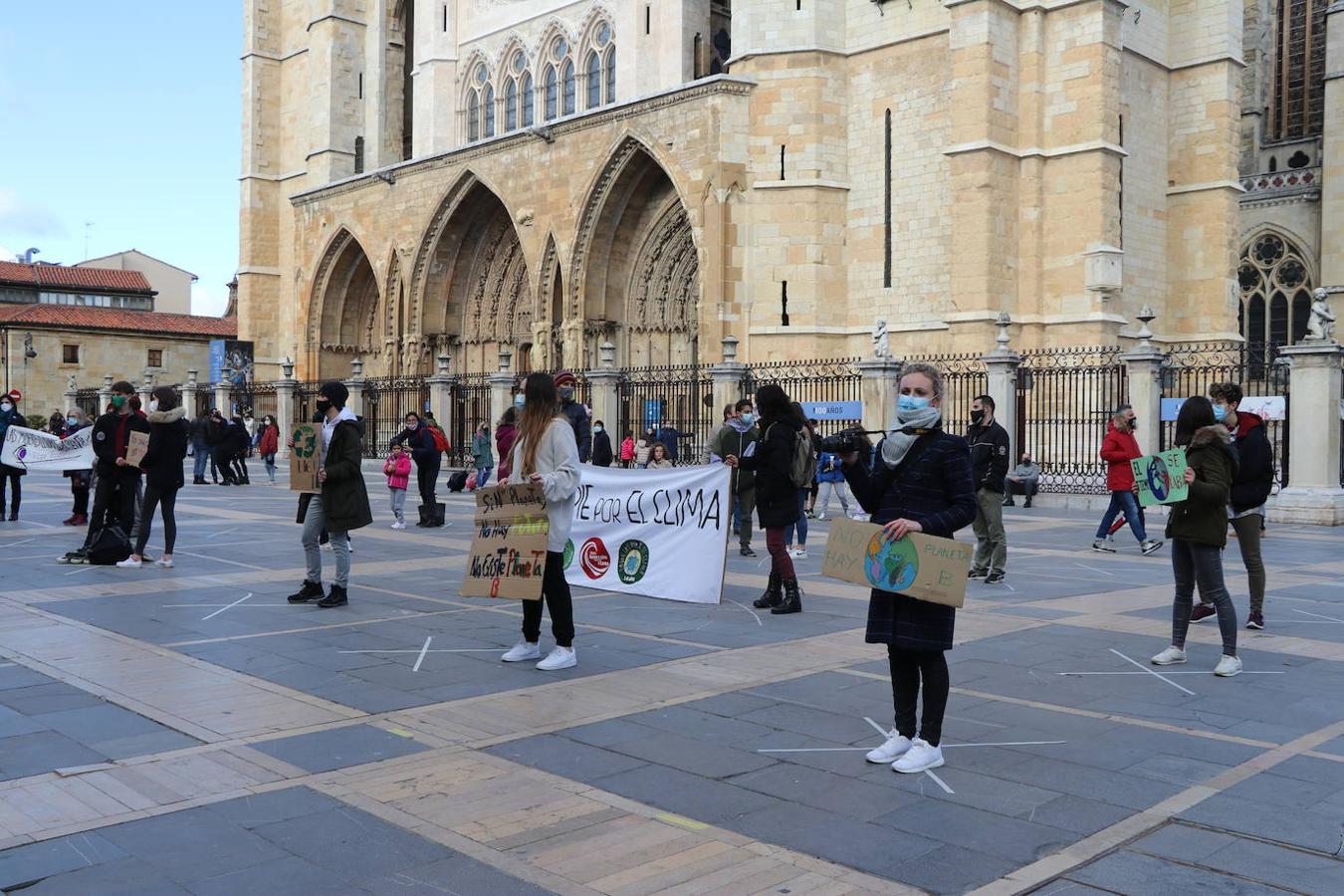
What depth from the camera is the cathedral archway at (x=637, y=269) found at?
3238 cm

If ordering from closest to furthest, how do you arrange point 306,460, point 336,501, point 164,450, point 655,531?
point 336,501
point 306,460
point 655,531
point 164,450

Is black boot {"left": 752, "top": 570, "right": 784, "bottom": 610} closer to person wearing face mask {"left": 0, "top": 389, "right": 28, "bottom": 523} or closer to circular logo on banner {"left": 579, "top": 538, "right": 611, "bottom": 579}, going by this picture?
circular logo on banner {"left": 579, "top": 538, "right": 611, "bottom": 579}

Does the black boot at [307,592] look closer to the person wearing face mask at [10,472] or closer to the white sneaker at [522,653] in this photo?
the white sneaker at [522,653]

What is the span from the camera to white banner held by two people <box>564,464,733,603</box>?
962cm

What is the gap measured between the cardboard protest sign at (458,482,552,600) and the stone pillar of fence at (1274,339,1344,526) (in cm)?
1437

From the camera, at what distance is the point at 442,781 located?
4.86 meters

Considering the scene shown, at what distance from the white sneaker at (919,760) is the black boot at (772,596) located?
4048 millimetres

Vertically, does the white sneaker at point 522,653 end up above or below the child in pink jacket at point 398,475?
below

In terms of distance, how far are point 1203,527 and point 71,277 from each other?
6821cm

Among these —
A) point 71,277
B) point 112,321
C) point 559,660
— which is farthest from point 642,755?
point 71,277

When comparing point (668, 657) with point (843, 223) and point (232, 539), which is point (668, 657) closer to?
point (232, 539)

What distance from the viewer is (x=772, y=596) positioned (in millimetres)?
9352

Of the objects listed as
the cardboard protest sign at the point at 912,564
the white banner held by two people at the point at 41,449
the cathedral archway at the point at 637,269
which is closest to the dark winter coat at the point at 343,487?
the cardboard protest sign at the point at 912,564

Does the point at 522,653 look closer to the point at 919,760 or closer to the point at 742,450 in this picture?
the point at 919,760
